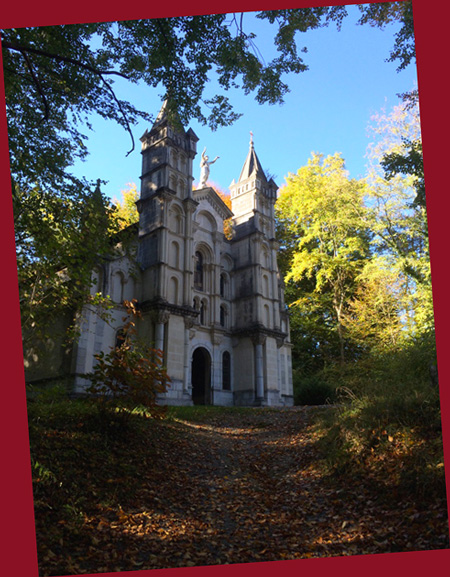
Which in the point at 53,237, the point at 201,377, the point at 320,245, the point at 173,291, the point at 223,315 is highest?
the point at 320,245

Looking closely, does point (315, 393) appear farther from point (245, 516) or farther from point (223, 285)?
point (245, 516)

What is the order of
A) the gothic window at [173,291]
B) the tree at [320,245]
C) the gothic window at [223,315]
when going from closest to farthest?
the gothic window at [173,291], the tree at [320,245], the gothic window at [223,315]

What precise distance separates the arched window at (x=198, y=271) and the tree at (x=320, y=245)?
7.40 m

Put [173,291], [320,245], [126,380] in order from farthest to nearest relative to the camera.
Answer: [320,245] < [173,291] < [126,380]

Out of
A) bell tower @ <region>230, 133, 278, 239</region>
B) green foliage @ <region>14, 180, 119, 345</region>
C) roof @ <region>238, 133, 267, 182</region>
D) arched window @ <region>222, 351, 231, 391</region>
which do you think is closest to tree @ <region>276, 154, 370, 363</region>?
bell tower @ <region>230, 133, 278, 239</region>

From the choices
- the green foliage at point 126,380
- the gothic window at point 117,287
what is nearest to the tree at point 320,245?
the gothic window at point 117,287

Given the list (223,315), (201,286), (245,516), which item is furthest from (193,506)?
(223,315)

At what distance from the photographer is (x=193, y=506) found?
6.51 m

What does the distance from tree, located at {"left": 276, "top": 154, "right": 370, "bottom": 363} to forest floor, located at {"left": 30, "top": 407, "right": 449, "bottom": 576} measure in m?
17.0

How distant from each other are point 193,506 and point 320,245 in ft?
79.0

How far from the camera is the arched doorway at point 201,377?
24.8 m

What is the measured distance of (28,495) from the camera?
3943mm

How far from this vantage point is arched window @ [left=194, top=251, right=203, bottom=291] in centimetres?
2607

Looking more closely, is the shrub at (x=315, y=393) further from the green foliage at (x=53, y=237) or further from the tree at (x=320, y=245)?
the green foliage at (x=53, y=237)
